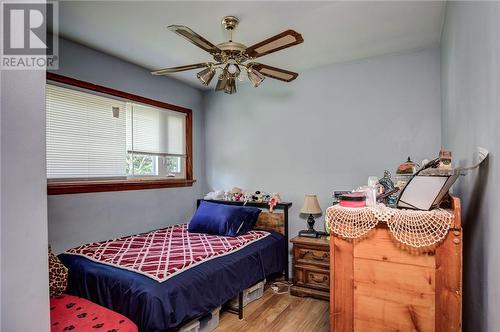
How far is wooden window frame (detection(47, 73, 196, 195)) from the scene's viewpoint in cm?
264

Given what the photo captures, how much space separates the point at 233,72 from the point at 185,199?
92.6 inches

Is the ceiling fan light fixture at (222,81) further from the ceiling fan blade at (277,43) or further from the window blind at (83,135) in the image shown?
the window blind at (83,135)

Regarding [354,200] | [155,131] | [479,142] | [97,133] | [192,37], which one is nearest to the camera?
[479,142]

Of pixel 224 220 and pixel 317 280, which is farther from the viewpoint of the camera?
pixel 224 220

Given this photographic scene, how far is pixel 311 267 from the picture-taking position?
3070mm

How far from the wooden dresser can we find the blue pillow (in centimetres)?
190

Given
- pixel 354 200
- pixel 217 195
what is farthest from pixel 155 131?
pixel 354 200

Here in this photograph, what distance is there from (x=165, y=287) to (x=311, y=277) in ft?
5.72

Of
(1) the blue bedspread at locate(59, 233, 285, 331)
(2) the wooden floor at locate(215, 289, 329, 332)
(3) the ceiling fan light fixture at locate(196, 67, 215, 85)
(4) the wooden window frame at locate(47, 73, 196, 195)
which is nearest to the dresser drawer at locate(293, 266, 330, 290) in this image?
(2) the wooden floor at locate(215, 289, 329, 332)

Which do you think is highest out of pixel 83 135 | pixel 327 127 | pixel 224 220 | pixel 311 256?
pixel 327 127

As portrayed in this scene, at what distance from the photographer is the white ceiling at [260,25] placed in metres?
2.13

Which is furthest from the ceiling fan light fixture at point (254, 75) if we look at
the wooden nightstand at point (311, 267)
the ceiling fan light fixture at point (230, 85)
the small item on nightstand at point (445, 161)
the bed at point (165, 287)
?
the wooden nightstand at point (311, 267)

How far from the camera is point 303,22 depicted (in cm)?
237

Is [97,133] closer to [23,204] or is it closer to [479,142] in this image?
[23,204]
